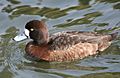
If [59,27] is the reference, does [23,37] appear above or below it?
below

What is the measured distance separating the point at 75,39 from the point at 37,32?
2.59ft

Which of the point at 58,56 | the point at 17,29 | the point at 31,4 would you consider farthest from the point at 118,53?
the point at 31,4

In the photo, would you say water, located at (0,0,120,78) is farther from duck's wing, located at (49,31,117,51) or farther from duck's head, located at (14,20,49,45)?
duck's head, located at (14,20,49,45)

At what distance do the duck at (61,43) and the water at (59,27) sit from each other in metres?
0.15

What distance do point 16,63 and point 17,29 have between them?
184 centimetres

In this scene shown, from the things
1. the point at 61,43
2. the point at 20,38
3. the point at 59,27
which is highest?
the point at 59,27

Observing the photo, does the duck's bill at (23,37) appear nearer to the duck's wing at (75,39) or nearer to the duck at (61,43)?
→ the duck at (61,43)

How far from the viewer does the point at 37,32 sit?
30.4ft

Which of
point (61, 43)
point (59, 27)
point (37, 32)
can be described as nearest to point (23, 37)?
point (37, 32)

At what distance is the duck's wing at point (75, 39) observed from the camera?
29.9ft

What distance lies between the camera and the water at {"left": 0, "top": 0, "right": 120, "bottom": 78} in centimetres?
854

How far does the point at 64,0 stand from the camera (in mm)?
11953

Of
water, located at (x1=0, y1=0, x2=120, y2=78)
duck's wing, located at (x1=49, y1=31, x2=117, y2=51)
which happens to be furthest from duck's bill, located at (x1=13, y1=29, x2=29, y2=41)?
duck's wing, located at (x1=49, y1=31, x2=117, y2=51)

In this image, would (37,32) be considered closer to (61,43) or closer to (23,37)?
(23,37)
